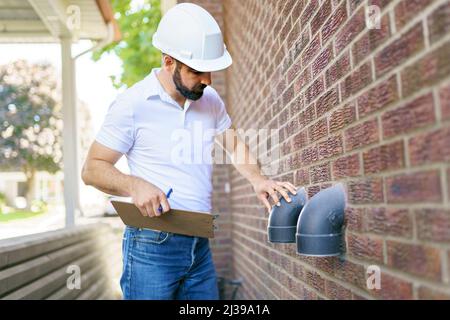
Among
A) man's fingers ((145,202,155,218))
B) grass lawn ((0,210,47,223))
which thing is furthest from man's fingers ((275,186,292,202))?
grass lawn ((0,210,47,223))

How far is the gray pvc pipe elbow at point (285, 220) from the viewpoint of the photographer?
1952mm

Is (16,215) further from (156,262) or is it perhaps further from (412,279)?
(412,279)

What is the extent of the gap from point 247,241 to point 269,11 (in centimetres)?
206

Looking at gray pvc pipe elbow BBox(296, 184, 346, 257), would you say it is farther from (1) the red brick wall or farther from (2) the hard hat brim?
(2) the hard hat brim

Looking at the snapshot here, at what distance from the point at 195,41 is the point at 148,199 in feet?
2.61

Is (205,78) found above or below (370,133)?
Answer: above

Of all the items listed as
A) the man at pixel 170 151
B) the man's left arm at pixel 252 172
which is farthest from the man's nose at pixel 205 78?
the man's left arm at pixel 252 172

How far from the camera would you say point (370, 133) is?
4.66ft

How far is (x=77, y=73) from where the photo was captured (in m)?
5.21

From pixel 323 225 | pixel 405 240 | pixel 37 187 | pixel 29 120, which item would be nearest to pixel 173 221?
pixel 323 225
